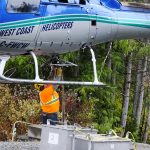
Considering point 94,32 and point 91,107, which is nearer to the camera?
point 94,32

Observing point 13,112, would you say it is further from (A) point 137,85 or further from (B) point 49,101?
(A) point 137,85

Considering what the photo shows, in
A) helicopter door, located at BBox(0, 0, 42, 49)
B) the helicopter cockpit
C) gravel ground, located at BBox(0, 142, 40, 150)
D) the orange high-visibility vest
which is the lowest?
gravel ground, located at BBox(0, 142, 40, 150)

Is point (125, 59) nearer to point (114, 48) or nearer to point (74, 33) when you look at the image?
point (114, 48)

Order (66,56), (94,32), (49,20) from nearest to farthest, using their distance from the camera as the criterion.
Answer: (49,20)
(94,32)
(66,56)

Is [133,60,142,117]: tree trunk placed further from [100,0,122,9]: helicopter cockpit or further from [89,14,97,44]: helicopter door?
[89,14,97,44]: helicopter door

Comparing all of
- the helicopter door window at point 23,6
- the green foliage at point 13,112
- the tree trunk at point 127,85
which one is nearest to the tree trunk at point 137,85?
the tree trunk at point 127,85

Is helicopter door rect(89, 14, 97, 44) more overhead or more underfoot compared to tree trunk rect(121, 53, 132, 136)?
more overhead

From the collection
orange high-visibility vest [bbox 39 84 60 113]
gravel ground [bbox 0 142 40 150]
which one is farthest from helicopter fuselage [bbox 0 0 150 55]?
gravel ground [bbox 0 142 40 150]

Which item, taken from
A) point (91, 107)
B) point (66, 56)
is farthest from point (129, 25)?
point (91, 107)
